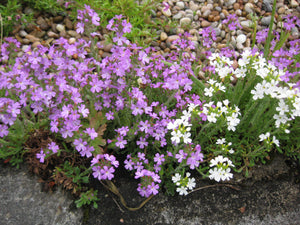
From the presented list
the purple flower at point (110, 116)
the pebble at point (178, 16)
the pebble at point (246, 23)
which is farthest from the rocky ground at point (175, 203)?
the pebble at point (178, 16)

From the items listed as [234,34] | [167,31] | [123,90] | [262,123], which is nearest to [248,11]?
[234,34]

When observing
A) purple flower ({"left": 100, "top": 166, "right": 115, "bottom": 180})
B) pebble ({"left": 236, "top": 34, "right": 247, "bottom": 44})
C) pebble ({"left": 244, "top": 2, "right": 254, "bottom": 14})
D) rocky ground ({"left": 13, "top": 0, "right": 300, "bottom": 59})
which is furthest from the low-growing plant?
pebble ({"left": 244, "top": 2, "right": 254, "bottom": 14})

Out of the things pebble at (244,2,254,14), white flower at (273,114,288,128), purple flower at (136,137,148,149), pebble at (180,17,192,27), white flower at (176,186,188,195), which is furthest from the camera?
pebble at (244,2,254,14)

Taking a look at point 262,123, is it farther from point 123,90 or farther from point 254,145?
point 123,90

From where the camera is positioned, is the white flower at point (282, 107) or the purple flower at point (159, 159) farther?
the purple flower at point (159, 159)

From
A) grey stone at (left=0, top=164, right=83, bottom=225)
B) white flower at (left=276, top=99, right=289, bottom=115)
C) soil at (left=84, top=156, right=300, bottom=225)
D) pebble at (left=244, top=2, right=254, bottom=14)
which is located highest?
pebble at (left=244, top=2, right=254, bottom=14)

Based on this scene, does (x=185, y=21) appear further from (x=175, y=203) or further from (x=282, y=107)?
(x=175, y=203)

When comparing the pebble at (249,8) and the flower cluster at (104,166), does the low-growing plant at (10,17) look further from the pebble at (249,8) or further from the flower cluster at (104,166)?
the pebble at (249,8)

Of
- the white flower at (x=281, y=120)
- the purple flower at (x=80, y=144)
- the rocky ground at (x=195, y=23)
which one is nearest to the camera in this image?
the purple flower at (x=80, y=144)

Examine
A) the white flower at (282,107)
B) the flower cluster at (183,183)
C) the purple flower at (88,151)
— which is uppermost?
the white flower at (282,107)

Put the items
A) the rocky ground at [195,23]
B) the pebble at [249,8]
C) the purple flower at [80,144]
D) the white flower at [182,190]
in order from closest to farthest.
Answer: the purple flower at [80,144] → the white flower at [182,190] → the rocky ground at [195,23] → the pebble at [249,8]

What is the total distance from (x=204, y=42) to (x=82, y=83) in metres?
1.43

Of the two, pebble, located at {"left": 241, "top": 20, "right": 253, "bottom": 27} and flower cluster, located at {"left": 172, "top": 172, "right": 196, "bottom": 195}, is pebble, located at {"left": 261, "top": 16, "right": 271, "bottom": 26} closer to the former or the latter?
pebble, located at {"left": 241, "top": 20, "right": 253, "bottom": 27}

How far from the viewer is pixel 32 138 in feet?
9.00
